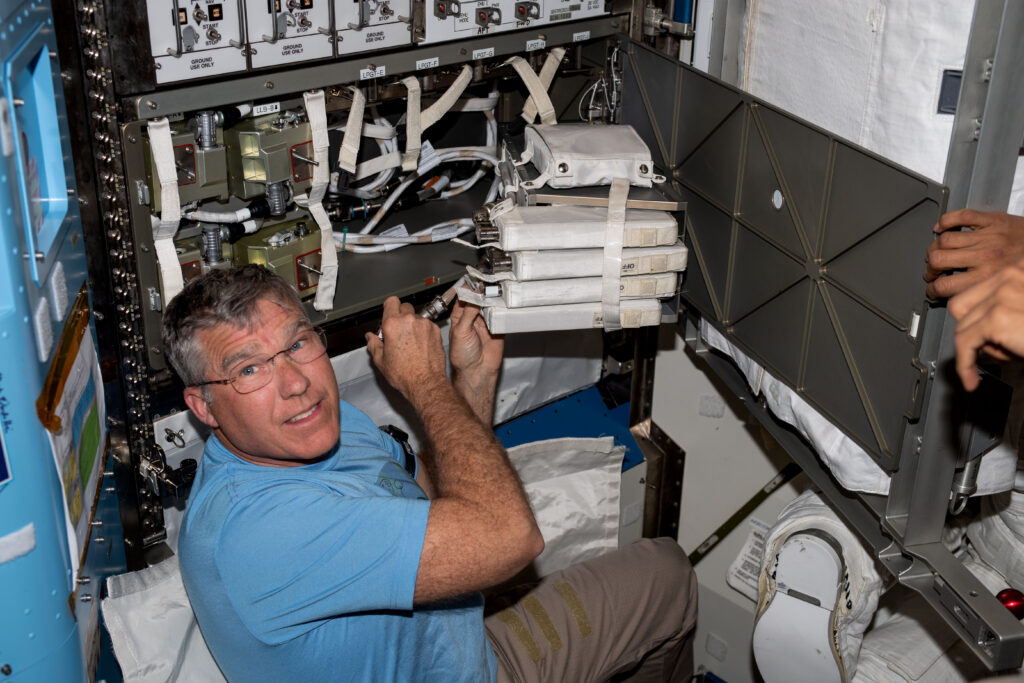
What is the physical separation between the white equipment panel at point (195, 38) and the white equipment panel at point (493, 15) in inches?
26.1

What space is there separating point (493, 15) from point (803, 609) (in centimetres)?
219

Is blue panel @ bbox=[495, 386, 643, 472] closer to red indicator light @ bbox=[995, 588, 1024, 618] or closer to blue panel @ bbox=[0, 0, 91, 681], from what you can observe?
red indicator light @ bbox=[995, 588, 1024, 618]

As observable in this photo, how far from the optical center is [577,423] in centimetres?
435

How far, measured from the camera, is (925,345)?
2365 mm

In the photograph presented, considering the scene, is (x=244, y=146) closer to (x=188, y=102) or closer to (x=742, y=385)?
(x=188, y=102)

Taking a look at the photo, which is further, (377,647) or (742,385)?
(742,385)

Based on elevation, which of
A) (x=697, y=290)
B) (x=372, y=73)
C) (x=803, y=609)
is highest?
(x=372, y=73)

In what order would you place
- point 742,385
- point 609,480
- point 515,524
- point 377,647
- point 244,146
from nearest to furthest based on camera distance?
point 515,524
point 377,647
point 244,146
point 742,385
point 609,480

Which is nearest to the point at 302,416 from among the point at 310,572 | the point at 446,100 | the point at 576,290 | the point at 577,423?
the point at 310,572

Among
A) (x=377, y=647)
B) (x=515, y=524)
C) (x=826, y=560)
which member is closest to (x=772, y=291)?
(x=826, y=560)

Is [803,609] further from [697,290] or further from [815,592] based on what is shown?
[697,290]

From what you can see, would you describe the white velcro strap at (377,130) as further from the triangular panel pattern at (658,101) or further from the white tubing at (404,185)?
the triangular panel pattern at (658,101)

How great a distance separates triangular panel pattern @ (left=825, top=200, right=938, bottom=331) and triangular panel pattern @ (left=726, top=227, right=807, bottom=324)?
21cm

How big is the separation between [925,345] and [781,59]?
42.9 inches
